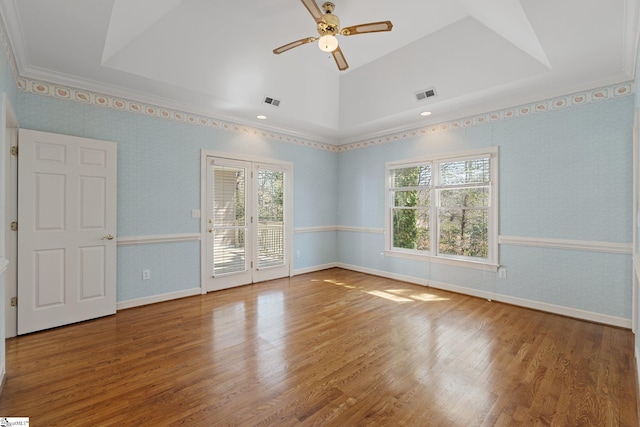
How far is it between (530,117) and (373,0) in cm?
249

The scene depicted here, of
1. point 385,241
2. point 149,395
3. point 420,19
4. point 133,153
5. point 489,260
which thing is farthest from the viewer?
point 385,241

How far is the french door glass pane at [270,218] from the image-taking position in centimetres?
525

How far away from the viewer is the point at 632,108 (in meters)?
3.27

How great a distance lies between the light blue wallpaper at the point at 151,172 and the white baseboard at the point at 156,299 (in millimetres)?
52

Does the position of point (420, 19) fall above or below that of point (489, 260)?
above

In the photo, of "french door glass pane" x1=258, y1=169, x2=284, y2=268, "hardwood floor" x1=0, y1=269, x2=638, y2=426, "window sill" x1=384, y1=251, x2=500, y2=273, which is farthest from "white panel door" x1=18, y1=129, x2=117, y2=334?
"window sill" x1=384, y1=251, x2=500, y2=273

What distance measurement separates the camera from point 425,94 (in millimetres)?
4203

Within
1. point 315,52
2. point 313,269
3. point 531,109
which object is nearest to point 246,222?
point 313,269

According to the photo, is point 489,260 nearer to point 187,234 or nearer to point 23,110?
point 187,234

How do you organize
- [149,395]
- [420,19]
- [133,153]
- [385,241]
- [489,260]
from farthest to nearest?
[385,241] < [489,260] < [133,153] < [420,19] < [149,395]

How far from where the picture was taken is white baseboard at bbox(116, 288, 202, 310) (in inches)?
151

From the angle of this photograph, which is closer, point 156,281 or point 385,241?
point 156,281

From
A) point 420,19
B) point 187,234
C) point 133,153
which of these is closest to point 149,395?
point 187,234

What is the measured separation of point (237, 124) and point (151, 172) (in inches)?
61.4
